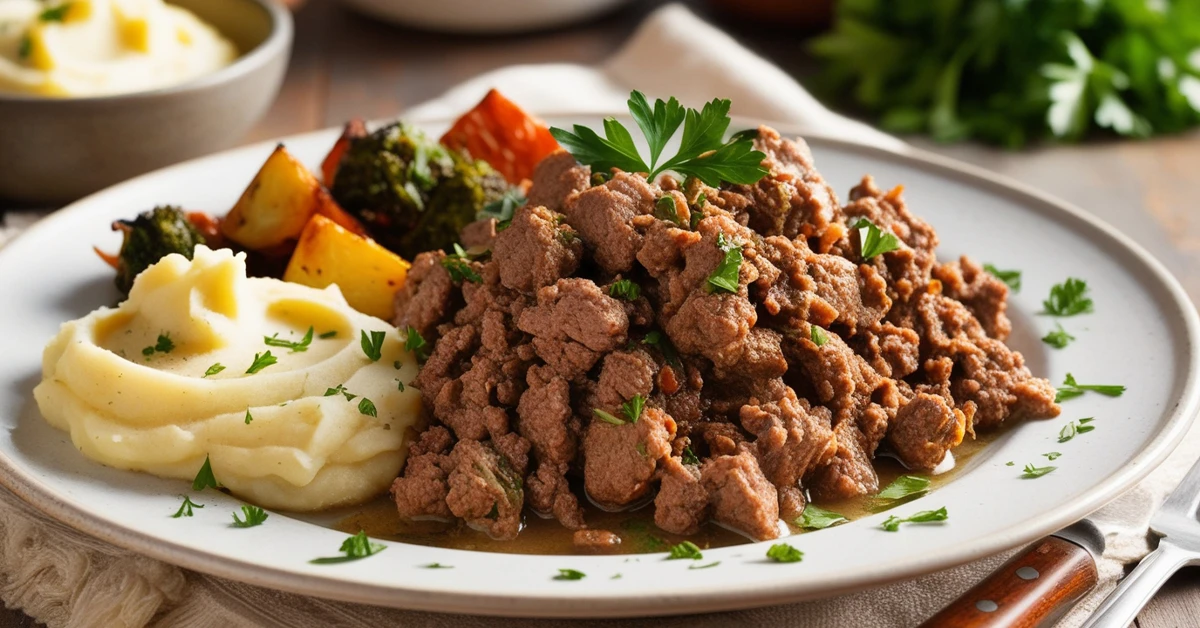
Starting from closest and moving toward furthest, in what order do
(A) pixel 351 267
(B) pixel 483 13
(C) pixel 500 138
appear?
(A) pixel 351 267
(C) pixel 500 138
(B) pixel 483 13

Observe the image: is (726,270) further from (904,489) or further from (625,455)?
(904,489)

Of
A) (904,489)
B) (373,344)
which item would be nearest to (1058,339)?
(904,489)

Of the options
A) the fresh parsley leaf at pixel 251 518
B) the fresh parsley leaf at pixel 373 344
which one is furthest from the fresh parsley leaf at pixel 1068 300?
the fresh parsley leaf at pixel 251 518

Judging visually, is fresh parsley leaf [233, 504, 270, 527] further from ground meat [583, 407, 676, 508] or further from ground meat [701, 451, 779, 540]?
ground meat [701, 451, 779, 540]

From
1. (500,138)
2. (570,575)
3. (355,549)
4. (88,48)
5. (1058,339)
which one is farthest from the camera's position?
(88,48)

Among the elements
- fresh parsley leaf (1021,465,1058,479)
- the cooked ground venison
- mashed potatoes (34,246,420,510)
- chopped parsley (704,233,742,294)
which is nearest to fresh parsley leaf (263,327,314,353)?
mashed potatoes (34,246,420,510)

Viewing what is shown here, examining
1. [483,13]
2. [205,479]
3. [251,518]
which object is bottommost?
[483,13]
